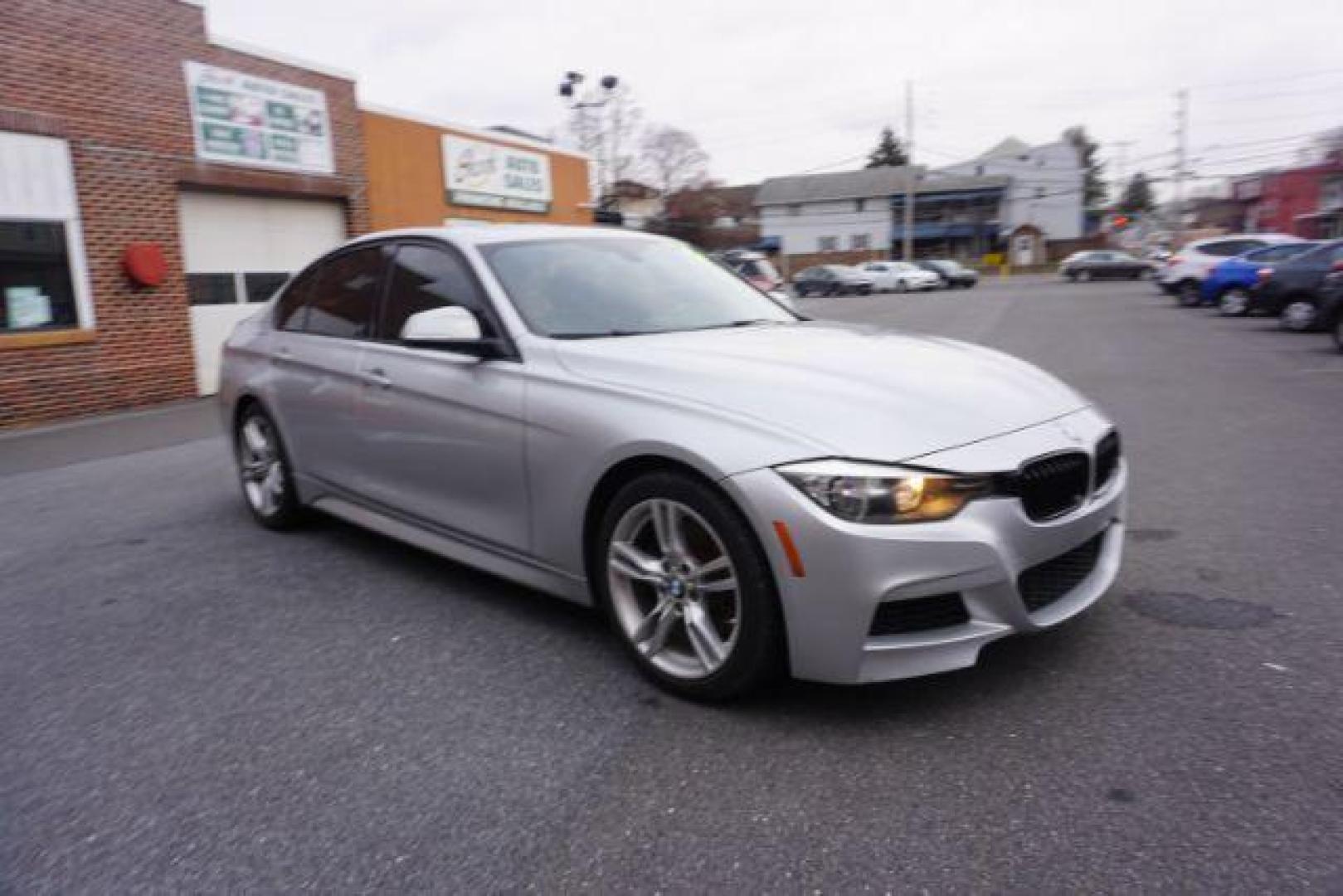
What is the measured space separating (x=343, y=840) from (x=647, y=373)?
165cm

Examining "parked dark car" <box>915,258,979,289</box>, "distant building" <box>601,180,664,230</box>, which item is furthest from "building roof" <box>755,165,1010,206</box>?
"parked dark car" <box>915,258,979,289</box>

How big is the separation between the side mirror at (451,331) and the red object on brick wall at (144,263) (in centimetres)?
969

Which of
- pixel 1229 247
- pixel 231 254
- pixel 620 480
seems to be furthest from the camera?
pixel 1229 247

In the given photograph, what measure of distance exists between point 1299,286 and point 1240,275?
4335 mm

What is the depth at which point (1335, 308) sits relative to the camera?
12.3 meters

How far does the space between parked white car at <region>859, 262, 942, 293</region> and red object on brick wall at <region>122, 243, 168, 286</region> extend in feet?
120

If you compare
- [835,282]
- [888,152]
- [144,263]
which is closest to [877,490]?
[144,263]

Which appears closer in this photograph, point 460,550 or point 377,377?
point 460,550

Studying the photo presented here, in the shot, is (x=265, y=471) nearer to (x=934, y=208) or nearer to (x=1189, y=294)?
(x=1189, y=294)

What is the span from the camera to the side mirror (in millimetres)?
3549

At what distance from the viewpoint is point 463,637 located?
11.8ft

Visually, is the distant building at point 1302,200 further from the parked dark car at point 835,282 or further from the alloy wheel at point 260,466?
the alloy wheel at point 260,466

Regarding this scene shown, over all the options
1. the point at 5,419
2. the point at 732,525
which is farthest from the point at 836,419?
the point at 5,419

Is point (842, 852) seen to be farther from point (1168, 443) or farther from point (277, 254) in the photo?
point (277, 254)
